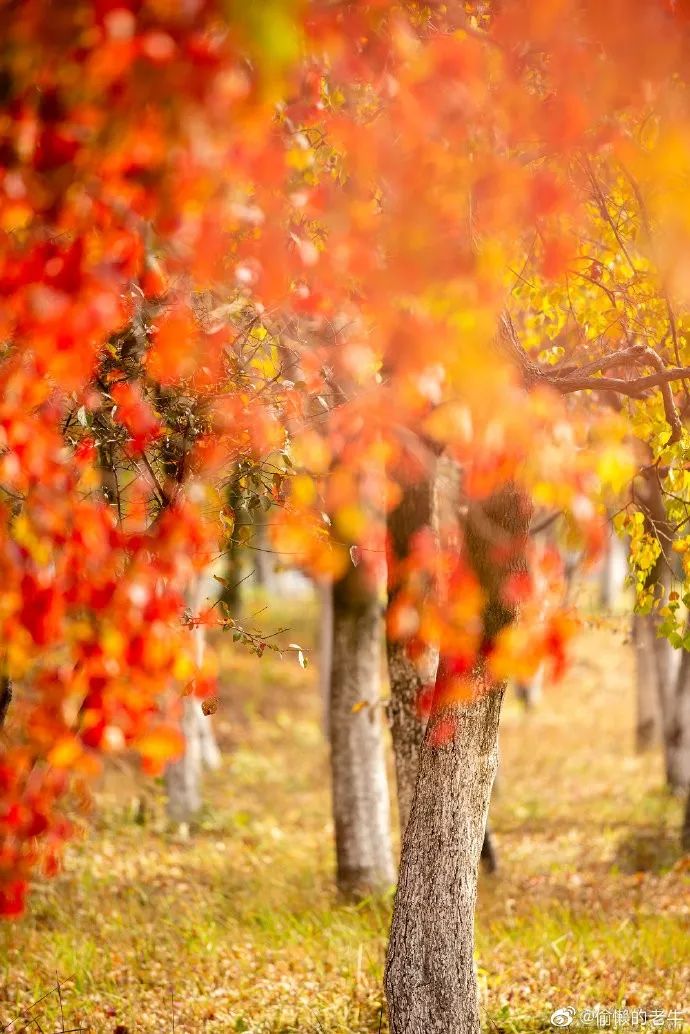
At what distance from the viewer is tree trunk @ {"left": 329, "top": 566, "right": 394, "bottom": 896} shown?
9.37 meters

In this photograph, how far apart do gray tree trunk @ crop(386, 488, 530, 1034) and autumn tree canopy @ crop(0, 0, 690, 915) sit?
22cm

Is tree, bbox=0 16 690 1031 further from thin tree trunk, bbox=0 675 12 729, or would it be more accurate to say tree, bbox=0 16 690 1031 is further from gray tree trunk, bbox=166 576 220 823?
A: gray tree trunk, bbox=166 576 220 823

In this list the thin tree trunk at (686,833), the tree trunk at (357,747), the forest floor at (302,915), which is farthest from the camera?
the thin tree trunk at (686,833)

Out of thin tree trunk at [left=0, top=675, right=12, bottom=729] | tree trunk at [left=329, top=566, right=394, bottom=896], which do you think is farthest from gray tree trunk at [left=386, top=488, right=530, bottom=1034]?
tree trunk at [left=329, top=566, right=394, bottom=896]

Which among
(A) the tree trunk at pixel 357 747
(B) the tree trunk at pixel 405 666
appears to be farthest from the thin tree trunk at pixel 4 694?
(A) the tree trunk at pixel 357 747

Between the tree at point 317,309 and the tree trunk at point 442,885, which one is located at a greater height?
the tree at point 317,309

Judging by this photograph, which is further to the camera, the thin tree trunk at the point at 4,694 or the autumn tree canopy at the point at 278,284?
the thin tree trunk at the point at 4,694

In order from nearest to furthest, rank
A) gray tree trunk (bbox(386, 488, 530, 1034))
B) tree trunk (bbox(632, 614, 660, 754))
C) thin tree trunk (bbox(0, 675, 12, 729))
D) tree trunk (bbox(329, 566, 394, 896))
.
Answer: gray tree trunk (bbox(386, 488, 530, 1034)) → thin tree trunk (bbox(0, 675, 12, 729)) → tree trunk (bbox(329, 566, 394, 896)) → tree trunk (bbox(632, 614, 660, 754))

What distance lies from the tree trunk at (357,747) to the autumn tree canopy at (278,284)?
9.76 ft

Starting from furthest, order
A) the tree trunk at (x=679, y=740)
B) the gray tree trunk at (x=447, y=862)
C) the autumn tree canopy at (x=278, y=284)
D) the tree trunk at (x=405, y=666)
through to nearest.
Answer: the tree trunk at (x=679, y=740), the tree trunk at (x=405, y=666), the gray tree trunk at (x=447, y=862), the autumn tree canopy at (x=278, y=284)

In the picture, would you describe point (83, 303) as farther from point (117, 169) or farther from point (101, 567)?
point (101, 567)

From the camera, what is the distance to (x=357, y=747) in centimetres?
949

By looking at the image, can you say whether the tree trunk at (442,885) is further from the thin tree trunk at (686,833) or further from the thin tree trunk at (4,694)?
the thin tree trunk at (686,833)

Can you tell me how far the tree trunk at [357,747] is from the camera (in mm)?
9367
